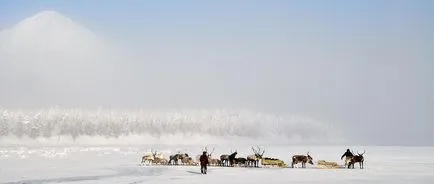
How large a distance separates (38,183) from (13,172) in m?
8.09

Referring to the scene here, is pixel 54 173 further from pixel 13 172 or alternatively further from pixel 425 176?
pixel 425 176

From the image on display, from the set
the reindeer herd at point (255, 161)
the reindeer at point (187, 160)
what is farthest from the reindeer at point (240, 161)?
the reindeer at point (187, 160)

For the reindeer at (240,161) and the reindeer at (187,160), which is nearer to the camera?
the reindeer at (240,161)

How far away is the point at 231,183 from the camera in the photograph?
27.5m

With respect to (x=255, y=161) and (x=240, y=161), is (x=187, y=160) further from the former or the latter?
(x=255, y=161)

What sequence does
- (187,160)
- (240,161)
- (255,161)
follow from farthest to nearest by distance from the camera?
(187,160)
(240,161)
(255,161)

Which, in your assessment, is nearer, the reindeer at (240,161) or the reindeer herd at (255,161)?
the reindeer herd at (255,161)

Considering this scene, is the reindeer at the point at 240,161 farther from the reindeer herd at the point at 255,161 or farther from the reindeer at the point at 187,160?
the reindeer at the point at 187,160

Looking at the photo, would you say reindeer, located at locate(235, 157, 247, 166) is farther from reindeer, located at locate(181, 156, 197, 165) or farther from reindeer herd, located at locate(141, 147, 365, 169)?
reindeer, located at locate(181, 156, 197, 165)

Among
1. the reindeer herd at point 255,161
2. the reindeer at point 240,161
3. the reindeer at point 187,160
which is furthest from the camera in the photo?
the reindeer at point 187,160

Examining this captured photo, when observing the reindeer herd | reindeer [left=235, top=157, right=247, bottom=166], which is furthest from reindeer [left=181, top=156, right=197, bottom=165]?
reindeer [left=235, top=157, right=247, bottom=166]

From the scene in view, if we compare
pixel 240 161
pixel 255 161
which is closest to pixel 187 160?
pixel 240 161

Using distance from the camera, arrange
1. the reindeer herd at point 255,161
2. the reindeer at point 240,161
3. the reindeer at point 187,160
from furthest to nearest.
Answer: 1. the reindeer at point 187,160
2. the reindeer at point 240,161
3. the reindeer herd at point 255,161

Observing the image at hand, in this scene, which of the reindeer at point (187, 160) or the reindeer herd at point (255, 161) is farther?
the reindeer at point (187, 160)
